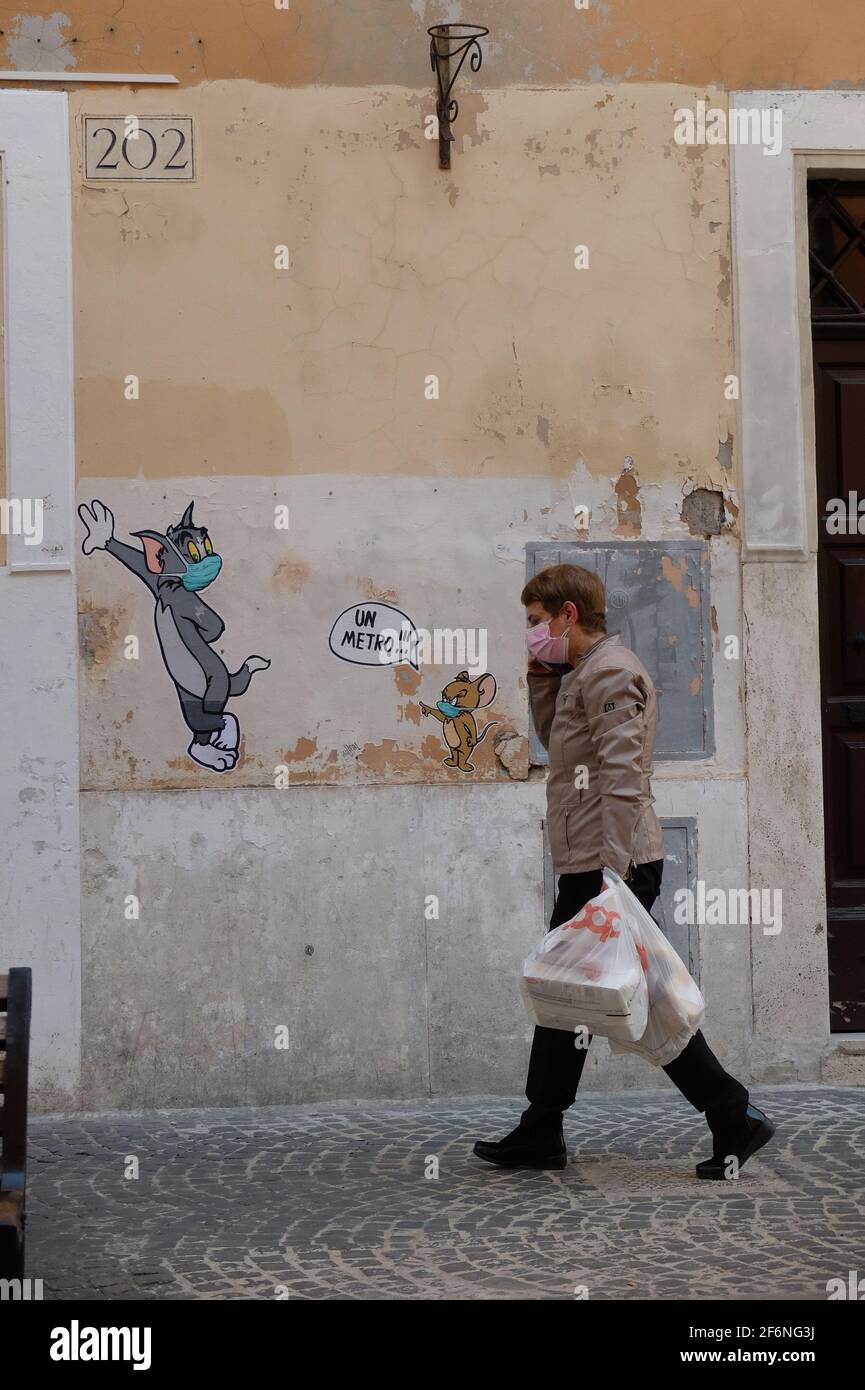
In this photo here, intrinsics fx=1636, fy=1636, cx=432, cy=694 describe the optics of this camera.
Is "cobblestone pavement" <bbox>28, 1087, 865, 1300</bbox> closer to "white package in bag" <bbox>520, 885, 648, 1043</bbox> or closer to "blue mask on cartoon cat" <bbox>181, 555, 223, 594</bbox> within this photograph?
"white package in bag" <bbox>520, 885, 648, 1043</bbox>

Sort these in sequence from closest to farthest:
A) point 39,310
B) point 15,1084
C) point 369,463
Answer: point 15,1084
point 39,310
point 369,463

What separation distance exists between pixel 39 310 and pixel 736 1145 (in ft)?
13.3

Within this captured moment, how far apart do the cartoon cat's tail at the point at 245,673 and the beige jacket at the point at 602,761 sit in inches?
57.4

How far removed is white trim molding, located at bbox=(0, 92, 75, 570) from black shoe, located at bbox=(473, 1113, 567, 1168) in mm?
2807

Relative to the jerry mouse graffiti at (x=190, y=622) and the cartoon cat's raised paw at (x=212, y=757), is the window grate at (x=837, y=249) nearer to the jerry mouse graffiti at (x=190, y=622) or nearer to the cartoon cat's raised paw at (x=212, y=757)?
the jerry mouse graffiti at (x=190, y=622)

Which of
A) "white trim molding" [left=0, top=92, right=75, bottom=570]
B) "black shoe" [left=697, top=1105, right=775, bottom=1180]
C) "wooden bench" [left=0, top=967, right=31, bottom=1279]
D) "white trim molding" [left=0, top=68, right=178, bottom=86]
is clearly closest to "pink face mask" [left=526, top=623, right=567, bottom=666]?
"black shoe" [left=697, top=1105, right=775, bottom=1180]

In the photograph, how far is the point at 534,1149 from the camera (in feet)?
17.4

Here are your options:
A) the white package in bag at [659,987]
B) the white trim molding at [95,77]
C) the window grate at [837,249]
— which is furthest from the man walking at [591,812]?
the white trim molding at [95,77]

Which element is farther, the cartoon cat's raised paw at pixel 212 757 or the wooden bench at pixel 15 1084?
the cartoon cat's raised paw at pixel 212 757

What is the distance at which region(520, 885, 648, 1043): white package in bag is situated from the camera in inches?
192

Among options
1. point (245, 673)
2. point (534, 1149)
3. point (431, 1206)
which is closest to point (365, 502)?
point (245, 673)

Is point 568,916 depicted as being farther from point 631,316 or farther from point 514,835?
point 631,316

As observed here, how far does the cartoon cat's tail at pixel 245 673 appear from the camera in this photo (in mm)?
→ 6465

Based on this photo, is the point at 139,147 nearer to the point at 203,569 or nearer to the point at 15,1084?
the point at 203,569
